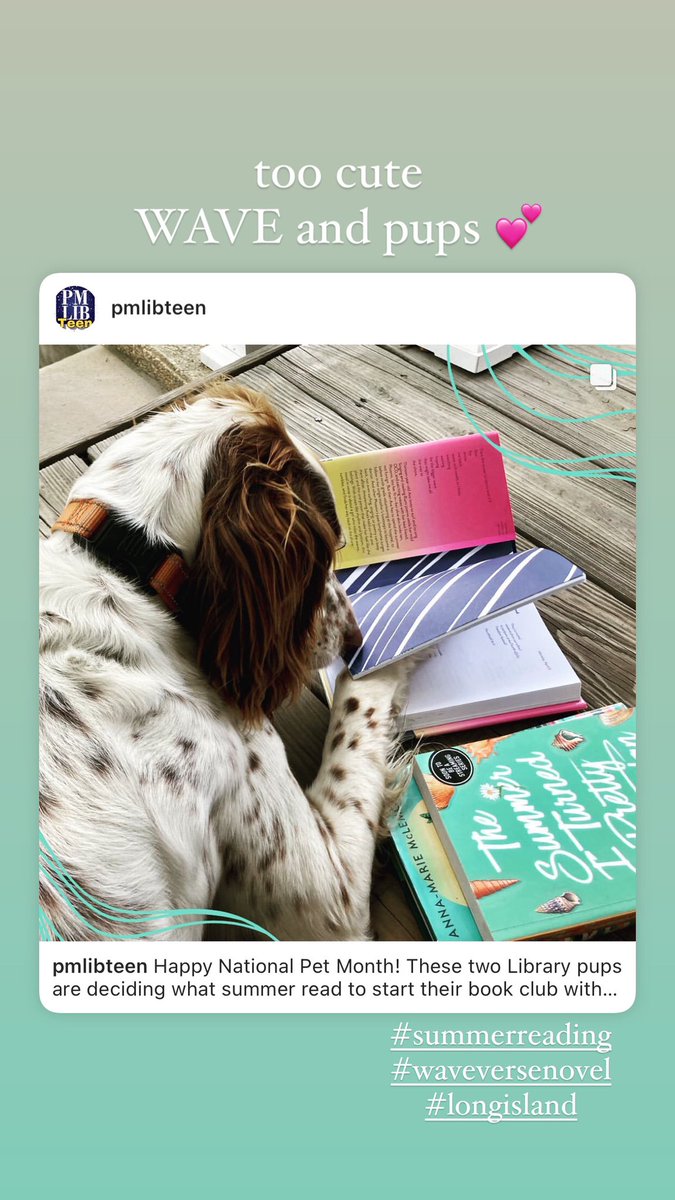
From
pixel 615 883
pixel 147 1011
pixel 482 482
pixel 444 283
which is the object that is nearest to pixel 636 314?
pixel 444 283

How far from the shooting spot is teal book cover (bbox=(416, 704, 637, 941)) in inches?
54.1

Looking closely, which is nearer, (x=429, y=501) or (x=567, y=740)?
(x=567, y=740)

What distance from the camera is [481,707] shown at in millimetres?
1636

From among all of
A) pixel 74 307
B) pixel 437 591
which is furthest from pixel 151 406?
pixel 437 591

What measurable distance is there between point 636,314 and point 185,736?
3.26 ft

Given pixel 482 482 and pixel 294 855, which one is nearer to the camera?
pixel 294 855

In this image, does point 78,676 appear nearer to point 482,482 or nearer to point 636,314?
point 482,482

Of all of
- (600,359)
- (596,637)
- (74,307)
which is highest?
(74,307)

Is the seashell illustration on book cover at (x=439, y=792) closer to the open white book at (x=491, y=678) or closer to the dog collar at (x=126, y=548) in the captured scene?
the open white book at (x=491, y=678)

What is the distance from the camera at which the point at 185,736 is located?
138cm

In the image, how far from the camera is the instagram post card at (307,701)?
136cm
